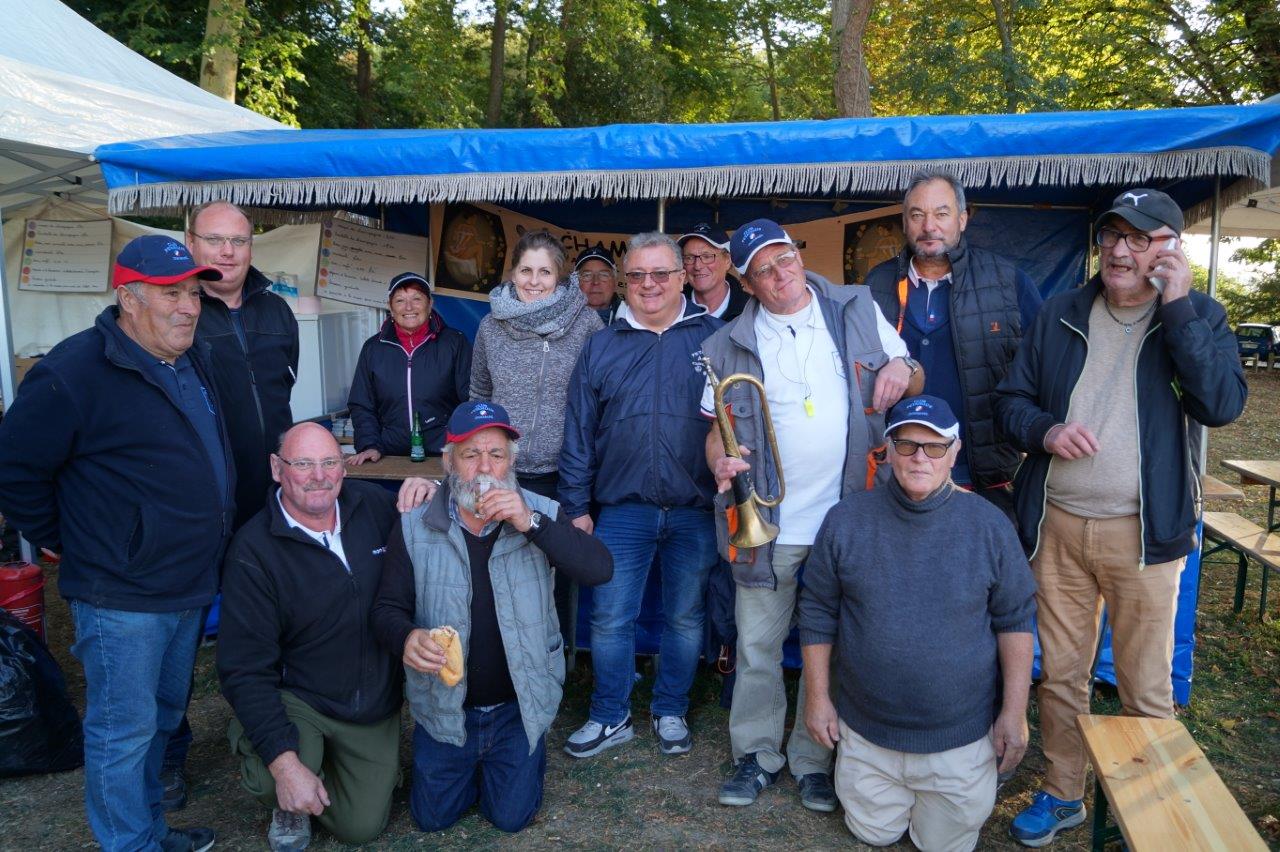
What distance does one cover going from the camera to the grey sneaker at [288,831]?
286 centimetres

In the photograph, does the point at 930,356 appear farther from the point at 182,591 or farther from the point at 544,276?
the point at 182,591

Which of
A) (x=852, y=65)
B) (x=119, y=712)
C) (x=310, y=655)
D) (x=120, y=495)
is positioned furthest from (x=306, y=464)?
(x=852, y=65)

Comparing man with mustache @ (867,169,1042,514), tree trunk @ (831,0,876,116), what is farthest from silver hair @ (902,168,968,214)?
tree trunk @ (831,0,876,116)

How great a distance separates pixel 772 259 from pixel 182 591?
7.08 ft

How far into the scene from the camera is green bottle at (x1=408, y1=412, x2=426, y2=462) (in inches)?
176

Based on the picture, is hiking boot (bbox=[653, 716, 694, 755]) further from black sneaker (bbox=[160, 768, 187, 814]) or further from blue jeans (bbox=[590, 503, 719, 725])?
black sneaker (bbox=[160, 768, 187, 814])

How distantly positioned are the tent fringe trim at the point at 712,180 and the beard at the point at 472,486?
5.05 ft

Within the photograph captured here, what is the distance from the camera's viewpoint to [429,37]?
539 inches

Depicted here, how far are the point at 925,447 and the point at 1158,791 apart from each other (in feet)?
3.63

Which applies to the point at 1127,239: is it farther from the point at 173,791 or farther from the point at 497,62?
the point at 497,62

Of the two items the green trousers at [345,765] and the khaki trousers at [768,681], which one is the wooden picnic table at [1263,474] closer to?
the khaki trousers at [768,681]

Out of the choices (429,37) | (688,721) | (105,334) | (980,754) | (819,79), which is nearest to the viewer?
(105,334)

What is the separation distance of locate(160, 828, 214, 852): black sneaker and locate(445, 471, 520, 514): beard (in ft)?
4.57

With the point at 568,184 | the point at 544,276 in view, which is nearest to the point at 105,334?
the point at 544,276
